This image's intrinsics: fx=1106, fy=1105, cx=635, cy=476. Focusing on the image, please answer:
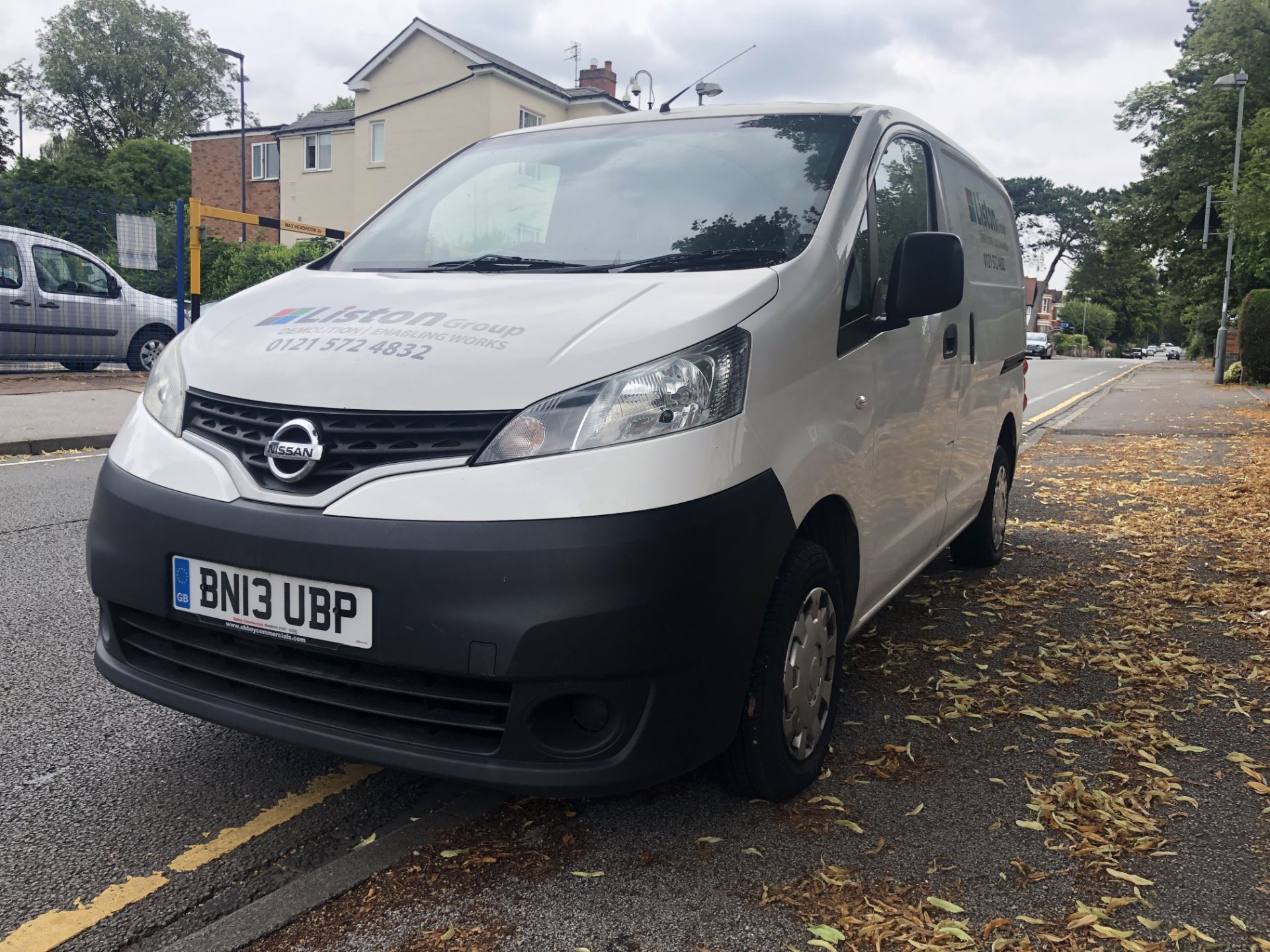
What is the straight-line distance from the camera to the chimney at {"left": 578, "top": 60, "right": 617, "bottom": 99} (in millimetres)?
39719

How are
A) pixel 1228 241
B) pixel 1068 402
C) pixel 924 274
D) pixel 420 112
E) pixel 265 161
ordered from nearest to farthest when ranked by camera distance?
1. pixel 924 274
2. pixel 1068 402
3. pixel 1228 241
4. pixel 420 112
5. pixel 265 161

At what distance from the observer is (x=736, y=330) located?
246 centimetres

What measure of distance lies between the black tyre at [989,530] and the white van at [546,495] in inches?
90.4

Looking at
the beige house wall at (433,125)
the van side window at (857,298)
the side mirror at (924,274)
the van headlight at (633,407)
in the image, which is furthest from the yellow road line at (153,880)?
→ the beige house wall at (433,125)

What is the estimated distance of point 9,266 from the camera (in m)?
13.9

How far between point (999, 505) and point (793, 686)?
3220 millimetres

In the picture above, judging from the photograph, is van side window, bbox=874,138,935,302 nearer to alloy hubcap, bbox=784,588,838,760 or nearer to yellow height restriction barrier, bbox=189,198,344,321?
alloy hubcap, bbox=784,588,838,760

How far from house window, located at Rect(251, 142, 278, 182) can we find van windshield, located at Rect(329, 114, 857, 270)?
143 feet

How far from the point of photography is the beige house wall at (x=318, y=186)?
4044 cm

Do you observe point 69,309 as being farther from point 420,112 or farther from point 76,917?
point 420,112

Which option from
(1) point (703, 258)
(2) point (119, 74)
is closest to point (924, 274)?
(1) point (703, 258)

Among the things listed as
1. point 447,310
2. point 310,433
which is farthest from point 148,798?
point 447,310

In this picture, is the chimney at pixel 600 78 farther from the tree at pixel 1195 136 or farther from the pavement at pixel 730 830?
the pavement at pixel 730 830

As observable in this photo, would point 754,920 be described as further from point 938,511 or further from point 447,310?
point 938,511
